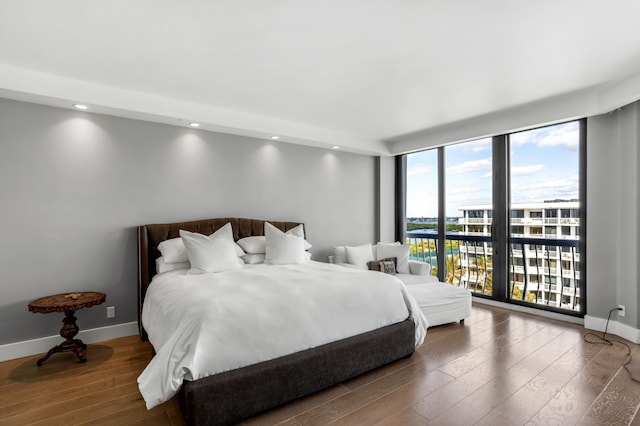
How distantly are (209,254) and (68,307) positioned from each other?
121cm

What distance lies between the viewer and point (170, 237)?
3.78m

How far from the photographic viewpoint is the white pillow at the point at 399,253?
4656 millimetres

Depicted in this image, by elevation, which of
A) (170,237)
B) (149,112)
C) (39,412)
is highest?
(149,112)

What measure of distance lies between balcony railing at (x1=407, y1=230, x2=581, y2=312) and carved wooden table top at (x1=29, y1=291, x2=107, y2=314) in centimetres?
463

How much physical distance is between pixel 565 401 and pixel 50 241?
4486mm

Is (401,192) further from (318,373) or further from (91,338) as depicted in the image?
(91,338)

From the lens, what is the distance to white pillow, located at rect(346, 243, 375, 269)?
4711 mm

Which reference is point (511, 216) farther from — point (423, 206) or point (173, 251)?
point (173, 251)

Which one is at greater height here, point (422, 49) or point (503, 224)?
point (422, 49)

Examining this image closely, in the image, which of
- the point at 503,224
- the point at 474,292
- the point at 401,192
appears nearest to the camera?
the point at 503,224

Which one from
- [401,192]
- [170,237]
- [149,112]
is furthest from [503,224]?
[149,112]

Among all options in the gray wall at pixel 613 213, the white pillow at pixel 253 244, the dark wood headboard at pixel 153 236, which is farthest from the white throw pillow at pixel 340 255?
the gray wall at pixel 613 213

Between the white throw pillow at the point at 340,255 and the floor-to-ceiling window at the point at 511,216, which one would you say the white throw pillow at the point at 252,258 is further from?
the floor-to-ceiling window at the point at 511,216

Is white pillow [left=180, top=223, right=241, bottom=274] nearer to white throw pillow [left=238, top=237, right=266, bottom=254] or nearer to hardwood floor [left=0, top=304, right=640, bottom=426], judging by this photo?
white throw pillow [left=238, top=237, right=266, bottom=254]
